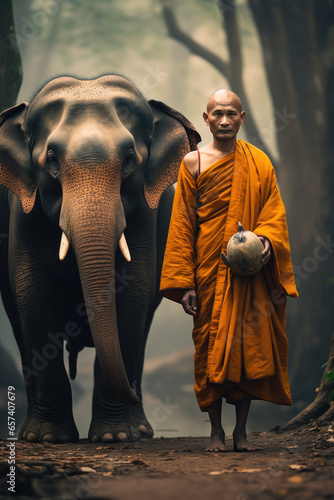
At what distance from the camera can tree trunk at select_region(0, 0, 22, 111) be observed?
802 cm

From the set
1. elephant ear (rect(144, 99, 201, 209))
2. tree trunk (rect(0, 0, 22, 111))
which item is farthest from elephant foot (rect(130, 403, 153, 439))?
tree trunk (rect(0, 0, 22, 111))

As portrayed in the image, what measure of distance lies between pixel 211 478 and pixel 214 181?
1825mm

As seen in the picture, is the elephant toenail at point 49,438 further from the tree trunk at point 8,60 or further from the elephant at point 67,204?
the tree trunk at point 8,60

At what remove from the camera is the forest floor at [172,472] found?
3.12 meters

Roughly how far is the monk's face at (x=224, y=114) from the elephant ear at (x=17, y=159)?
1.56m

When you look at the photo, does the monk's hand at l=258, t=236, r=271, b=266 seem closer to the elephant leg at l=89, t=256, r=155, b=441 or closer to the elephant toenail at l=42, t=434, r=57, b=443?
the elephant leg at l=89, t=256, r=155, b=441

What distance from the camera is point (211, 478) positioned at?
3.47 m

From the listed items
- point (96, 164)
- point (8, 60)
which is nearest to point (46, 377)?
point (96, 164)

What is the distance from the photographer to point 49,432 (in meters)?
5.59

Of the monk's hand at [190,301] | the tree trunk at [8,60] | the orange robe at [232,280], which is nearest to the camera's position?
the orange robe at [232,280]

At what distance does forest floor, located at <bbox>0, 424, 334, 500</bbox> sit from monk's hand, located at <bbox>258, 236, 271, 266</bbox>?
40.9 inches

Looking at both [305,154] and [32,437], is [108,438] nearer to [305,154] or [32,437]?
[32,437]

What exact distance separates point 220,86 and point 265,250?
1668 centimetres

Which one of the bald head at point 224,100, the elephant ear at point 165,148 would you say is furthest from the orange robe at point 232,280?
the elephant ear at point 165,148
